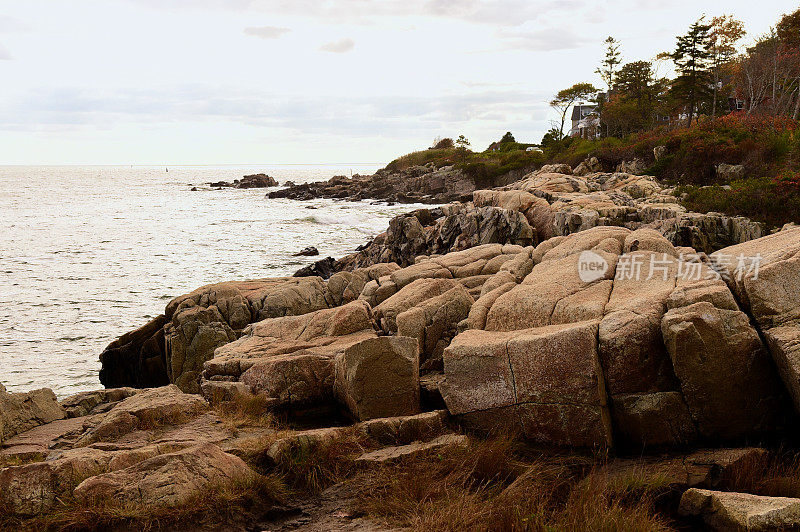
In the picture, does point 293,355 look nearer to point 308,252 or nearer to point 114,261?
point 308,252

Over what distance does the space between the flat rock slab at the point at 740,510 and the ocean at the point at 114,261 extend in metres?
17.8

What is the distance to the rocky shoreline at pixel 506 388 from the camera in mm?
6887

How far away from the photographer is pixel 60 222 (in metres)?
67.3

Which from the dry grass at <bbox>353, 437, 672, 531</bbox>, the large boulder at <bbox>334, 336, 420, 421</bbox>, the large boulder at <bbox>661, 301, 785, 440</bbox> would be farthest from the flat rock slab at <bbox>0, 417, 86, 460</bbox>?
the large boulder at <bbox>661, 301, 785, 440</bbox>

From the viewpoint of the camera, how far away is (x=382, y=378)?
9.25 m

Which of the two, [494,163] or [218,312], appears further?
[494,163]

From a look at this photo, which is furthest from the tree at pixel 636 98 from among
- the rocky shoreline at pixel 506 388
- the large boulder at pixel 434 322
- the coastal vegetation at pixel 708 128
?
the large boulder at pixel 434 322

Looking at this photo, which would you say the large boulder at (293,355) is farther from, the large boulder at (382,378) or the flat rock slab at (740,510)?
the flat rock slab at (740,510)

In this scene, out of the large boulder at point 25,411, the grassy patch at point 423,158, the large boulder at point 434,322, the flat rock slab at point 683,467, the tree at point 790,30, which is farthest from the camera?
the grassy patch at point 423,158

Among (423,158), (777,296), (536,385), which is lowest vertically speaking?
(536,385)

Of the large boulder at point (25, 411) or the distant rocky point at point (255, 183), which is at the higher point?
the distant rocky point at point (255, 183)

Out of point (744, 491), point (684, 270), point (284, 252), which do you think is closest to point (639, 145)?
point (284, 252)

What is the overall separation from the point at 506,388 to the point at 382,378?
83.8 inches

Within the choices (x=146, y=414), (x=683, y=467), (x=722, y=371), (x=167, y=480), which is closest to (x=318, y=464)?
(x=167, y=480)
